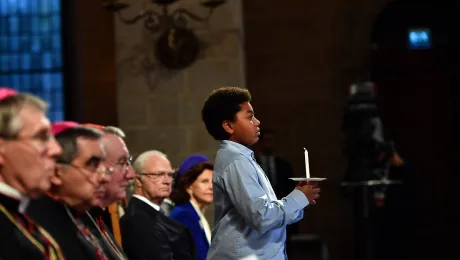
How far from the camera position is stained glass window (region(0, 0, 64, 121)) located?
11422 millimetres

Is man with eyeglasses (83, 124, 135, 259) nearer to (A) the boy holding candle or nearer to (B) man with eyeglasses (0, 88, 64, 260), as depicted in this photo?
(A) the boy holding candle

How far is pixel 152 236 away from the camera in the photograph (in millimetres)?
5281

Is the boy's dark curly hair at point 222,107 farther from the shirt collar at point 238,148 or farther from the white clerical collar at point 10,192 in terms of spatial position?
the white clerical collar at point 10,192

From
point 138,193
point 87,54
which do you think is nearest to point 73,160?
point 138,193

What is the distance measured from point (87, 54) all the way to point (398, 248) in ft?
12.3

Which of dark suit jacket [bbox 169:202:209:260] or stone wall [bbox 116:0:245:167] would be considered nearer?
dark suit jacket [bbox 169:202:209:260]

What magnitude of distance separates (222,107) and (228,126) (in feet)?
0.27

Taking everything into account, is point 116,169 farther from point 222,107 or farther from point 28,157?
point 28,157

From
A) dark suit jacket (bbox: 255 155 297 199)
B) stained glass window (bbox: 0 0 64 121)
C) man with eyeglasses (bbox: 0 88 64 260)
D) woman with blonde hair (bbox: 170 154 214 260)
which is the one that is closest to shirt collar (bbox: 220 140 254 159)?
man with eyeglasses (bbox: 0 88 64 260)

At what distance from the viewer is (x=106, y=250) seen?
3.74 m

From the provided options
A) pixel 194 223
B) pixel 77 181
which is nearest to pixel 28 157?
pixel 77 181

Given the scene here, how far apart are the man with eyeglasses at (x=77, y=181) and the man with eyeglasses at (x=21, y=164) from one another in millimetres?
409

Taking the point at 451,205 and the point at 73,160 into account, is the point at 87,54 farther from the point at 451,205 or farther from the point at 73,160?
the point at 73,160

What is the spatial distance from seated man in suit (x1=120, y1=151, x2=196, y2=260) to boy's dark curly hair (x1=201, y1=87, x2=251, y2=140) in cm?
92
